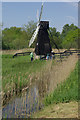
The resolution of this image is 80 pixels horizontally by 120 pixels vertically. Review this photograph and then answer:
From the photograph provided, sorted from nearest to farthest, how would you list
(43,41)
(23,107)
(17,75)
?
(23,107)
(17,75)
(43,41)

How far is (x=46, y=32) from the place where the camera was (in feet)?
69.4

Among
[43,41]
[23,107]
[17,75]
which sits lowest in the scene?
[23,107]

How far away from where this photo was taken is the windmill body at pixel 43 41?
20858mm

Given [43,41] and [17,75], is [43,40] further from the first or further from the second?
[17,75]

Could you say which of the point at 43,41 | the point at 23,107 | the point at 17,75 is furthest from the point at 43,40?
the point at 23,107

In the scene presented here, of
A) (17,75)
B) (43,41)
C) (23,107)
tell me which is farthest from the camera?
(43,41)

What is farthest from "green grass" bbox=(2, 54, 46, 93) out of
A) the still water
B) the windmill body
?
the windmill body

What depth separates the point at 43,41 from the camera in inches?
829

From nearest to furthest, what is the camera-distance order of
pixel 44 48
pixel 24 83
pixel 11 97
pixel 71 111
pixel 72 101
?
pixel 71 111 → pixel 72 101 → pixel 11 97 → pixel 24 83 → pixel 44 48

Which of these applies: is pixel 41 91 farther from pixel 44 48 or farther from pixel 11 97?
pixel 44 48

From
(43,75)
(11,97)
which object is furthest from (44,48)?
(11,97)

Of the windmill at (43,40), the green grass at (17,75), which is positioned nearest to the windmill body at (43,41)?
the windmill at (43,40)

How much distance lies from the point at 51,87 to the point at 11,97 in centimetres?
133

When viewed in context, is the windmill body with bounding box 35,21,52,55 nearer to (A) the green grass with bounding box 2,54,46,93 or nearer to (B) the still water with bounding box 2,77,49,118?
(A) the green grass with bounding box 2,54,46,93
